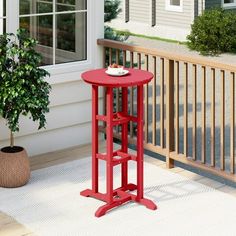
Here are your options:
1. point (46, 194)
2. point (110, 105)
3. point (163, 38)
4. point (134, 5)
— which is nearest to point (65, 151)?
point (46, 194)

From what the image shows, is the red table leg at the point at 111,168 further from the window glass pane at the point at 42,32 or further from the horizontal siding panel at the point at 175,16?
the horizontal siding panel at the point at 175,16

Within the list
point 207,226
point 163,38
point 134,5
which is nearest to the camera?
point 207,226

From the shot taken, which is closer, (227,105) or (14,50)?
(14,50)

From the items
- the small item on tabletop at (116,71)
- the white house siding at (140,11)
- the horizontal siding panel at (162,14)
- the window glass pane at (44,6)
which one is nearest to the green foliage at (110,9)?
the window glass pane at (44,6)

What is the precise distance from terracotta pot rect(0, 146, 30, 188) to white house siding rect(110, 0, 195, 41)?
11340 mm

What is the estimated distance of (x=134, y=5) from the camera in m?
17.6

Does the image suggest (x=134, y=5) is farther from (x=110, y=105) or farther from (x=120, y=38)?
(x=110, y=105)

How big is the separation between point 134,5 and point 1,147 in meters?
12.5

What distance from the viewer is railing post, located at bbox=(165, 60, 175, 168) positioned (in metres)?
5.39

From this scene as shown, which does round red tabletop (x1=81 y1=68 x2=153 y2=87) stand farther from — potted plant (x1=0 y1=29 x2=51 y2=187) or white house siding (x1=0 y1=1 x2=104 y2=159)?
white house siding (x1=0 y1=1 x2=104 y2=159)

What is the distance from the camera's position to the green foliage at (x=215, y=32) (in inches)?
544

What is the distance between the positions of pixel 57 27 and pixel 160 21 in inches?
441

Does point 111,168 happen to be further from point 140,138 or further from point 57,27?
point 57,27

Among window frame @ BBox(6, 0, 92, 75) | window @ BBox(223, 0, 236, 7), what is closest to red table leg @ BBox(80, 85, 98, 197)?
window frame @ BBox(6, 0, 92, 75)
